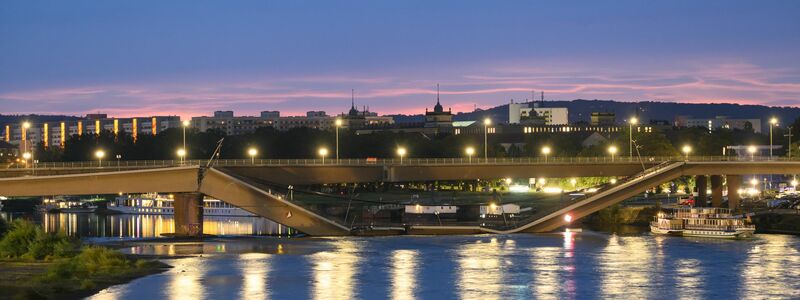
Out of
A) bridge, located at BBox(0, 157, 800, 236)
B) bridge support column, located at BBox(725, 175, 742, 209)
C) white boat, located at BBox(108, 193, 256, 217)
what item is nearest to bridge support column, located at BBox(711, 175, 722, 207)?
bridge, located at BBox(0, 157, 800, 236)

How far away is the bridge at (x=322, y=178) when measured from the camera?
118 metres

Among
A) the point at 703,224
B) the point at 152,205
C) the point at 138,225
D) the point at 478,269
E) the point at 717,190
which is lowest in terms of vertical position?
the point at 478,269

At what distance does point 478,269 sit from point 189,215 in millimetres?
34602

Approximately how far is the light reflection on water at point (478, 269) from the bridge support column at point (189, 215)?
3064 millimetres

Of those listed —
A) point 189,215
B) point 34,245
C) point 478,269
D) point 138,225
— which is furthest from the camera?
point 138,225

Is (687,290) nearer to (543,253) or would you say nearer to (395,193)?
(543,253)

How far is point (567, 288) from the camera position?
8575 centimetres

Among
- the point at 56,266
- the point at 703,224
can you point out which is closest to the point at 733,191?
the point at 703,224

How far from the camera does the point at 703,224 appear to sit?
409ft

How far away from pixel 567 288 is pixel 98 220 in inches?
3618

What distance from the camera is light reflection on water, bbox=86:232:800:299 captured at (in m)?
84.1

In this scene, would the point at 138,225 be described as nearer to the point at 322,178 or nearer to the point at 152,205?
the point at 152,205

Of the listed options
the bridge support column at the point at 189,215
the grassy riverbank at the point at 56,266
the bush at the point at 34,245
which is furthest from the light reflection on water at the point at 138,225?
the grassy riverbank at the point at 56,266

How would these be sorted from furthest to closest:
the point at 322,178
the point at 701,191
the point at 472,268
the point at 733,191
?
1. the point at 701,191
2. the point at 733,191
3. the point at 322,178
4. the point at 472,268
